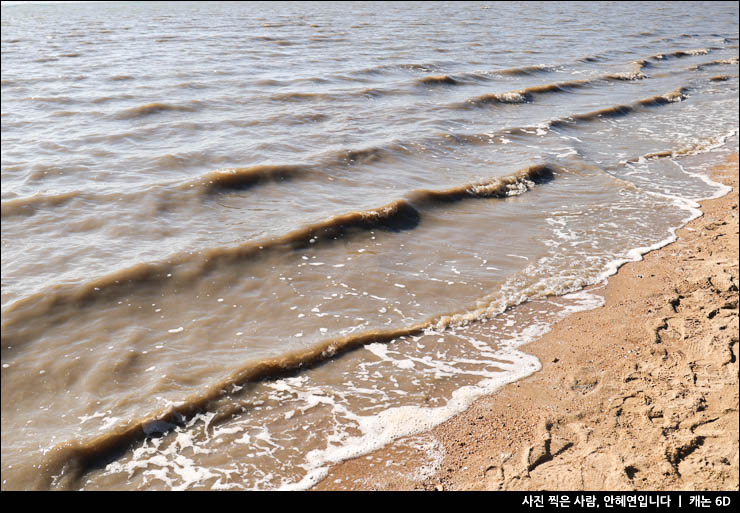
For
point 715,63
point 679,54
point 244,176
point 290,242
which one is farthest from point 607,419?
point 679,54

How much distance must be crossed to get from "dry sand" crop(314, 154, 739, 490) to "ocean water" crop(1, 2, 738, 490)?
212mm

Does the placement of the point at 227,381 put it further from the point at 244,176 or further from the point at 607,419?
the point at 244,176

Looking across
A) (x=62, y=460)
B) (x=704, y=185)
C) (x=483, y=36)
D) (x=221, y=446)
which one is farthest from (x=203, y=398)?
(x=483, y=36)

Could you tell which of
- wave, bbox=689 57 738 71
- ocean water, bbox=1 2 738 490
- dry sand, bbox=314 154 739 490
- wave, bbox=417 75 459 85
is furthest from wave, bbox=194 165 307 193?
wave, bbox=689 57 738 71

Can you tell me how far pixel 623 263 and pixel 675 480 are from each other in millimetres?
3393

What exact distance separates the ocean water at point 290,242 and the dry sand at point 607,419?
212 mm

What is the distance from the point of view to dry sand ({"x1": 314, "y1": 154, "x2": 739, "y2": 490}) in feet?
10.7

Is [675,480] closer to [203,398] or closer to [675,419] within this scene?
[675,419]

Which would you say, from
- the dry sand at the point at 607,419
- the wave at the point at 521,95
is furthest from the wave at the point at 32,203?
the wave at the point at 521,95

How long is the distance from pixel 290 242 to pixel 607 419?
12.3 ft

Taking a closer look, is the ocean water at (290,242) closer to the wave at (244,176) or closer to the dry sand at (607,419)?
the wave at (244,176)

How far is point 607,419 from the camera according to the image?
3715 millimetres

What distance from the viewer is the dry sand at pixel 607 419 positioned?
10.7 feet

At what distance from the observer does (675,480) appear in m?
3.12
